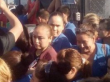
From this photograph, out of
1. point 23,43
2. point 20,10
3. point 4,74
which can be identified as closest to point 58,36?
point 23,43

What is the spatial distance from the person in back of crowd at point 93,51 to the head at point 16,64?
66 cm

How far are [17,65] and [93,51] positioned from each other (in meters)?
0.90

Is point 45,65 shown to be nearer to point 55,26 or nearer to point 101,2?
point 55,26

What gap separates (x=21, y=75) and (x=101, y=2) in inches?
131

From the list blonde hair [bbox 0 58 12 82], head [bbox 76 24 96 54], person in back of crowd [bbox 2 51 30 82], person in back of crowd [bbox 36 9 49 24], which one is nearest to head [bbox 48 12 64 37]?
head [bbox 76 24 96 54]

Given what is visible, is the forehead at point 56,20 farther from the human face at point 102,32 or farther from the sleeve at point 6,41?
the sleeve at point 6,41

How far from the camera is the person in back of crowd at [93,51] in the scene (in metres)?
3.06

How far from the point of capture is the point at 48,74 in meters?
2.27

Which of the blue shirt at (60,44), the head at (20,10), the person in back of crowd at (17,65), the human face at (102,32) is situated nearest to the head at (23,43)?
the blue shirt at (60,44)

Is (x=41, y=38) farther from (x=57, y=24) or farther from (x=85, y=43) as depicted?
(x=57, y=24)

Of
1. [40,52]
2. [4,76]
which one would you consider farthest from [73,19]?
[4,76]

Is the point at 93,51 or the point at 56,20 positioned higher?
the point at 56,20

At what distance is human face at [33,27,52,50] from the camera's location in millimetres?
3344

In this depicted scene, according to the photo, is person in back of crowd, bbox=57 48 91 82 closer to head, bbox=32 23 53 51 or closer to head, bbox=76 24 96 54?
head, bbox=76 24 96 54
